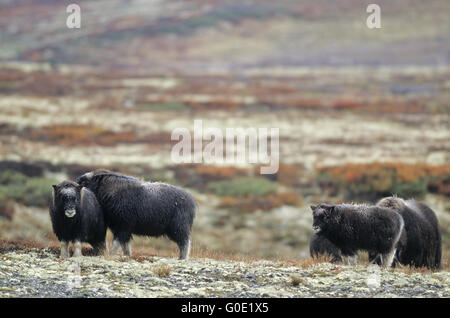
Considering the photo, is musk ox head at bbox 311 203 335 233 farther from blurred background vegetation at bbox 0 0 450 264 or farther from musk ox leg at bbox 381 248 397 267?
blurred background vegetation at bbox 0 0 450 264

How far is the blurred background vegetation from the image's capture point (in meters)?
29.1

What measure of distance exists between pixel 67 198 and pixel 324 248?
21.7 feet

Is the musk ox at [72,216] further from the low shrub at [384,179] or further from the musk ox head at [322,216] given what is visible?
the low shrub at [384,179]

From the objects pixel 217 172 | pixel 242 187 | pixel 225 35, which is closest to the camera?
pixel 242 187

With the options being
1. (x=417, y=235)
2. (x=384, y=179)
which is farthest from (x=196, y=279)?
(x=384, y=179)

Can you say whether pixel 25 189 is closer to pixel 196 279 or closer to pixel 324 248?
pixel 324 248

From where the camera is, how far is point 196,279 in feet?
41.0

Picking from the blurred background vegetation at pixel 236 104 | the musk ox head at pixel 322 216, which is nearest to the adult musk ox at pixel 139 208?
the blurred background vegetation at pixel 236 104

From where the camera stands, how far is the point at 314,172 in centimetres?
3497

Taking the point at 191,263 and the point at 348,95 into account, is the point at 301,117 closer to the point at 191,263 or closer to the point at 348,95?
the point at 348,95

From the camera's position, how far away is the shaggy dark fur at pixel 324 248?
16.4 m

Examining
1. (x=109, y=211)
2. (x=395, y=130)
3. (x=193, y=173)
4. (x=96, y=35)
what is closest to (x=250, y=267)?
(x=109, y=211)

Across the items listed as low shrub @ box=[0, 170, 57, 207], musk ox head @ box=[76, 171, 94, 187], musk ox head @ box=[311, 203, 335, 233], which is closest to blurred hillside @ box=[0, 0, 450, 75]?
low shrub @ box=[0, 170, 57, 207]

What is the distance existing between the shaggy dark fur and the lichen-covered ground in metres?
2.32
